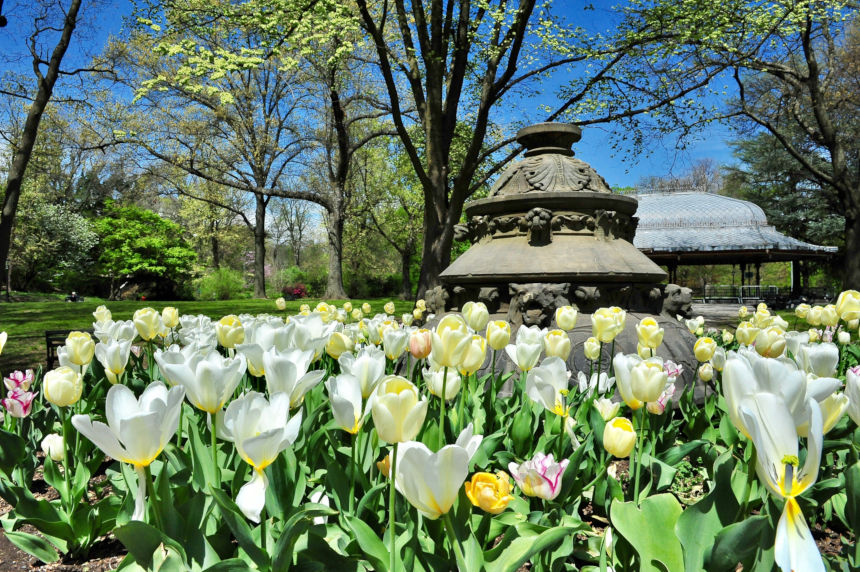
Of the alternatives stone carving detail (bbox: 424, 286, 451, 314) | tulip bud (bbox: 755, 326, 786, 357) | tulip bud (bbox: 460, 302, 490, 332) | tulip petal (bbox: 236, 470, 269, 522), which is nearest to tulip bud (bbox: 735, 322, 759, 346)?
tulip bud (bbox: 755, 326, 786, 357)

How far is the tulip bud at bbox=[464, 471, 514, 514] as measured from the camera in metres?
1.18

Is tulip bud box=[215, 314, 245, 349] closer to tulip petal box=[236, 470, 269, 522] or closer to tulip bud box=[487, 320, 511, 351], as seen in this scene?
tulip bud box=[487, 320, 511, 351]

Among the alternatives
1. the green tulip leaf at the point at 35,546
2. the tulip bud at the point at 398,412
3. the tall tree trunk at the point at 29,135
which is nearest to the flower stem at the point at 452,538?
the tulip bud at the point at 398,412

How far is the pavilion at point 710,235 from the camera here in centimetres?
2247

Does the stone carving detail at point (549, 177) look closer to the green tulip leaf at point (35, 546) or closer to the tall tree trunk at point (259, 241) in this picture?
the green tulip leaf at point (35, 546)

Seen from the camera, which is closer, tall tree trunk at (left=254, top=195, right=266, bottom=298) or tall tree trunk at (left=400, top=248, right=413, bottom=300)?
tall tree trunk at (left=254, top=195, right=266, bottom=298)

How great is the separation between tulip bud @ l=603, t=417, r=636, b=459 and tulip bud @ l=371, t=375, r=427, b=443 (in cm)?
71

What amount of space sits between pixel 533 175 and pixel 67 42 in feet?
34.4

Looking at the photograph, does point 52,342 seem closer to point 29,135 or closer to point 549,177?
point 29,135

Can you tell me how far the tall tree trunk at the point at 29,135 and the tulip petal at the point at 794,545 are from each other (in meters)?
11.7

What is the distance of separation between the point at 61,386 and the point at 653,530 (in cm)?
196

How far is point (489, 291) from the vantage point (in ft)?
18.0

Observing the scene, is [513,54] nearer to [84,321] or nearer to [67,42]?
[67,42]

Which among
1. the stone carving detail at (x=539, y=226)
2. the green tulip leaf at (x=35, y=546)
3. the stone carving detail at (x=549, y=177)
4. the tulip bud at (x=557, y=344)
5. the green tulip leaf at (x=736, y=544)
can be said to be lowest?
the green tulip leaf at (x=35, y=546)
